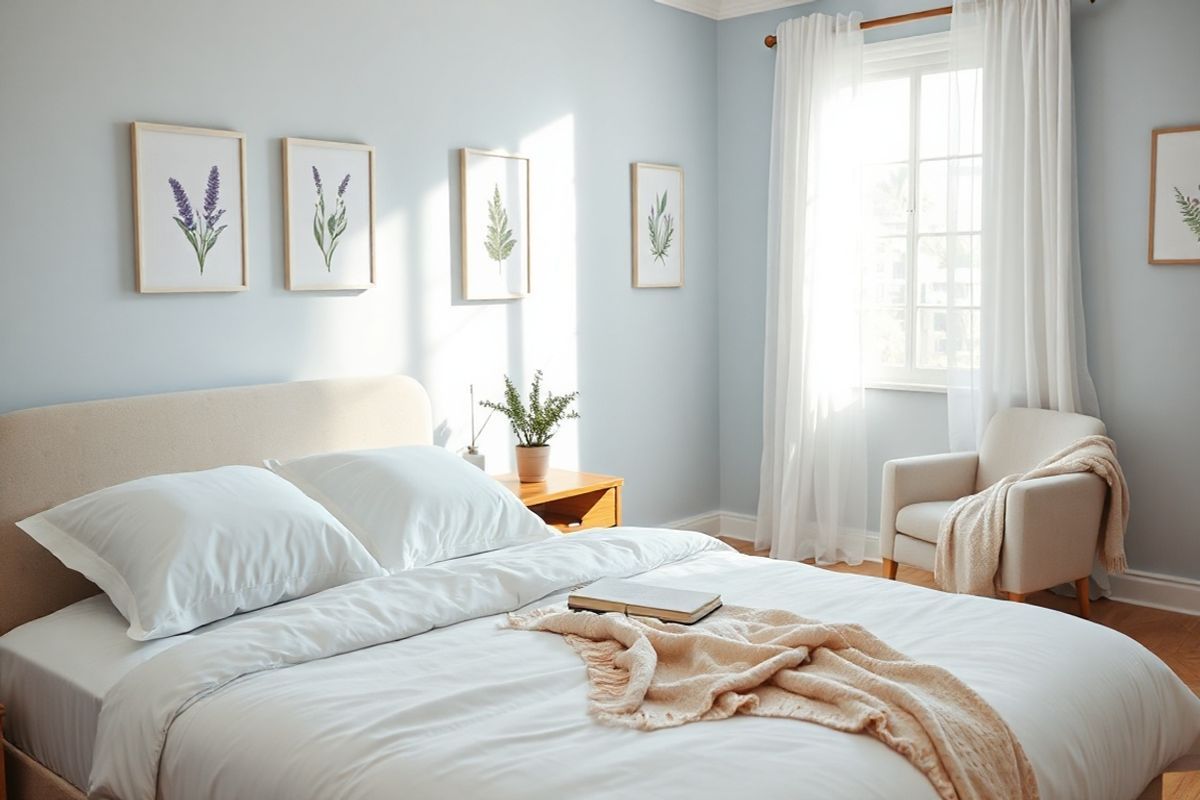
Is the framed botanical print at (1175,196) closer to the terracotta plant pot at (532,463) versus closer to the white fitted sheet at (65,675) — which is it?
the terracotta plant pot at (532,463)

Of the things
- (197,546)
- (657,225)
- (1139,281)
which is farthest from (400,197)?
(1139,281)

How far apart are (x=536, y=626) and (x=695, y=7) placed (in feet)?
11.9

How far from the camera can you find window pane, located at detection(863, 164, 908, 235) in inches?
192

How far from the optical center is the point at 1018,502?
3.75 m

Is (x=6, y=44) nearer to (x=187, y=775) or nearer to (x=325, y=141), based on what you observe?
(x=325, y=141)

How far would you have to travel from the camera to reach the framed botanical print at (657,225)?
4.91 m

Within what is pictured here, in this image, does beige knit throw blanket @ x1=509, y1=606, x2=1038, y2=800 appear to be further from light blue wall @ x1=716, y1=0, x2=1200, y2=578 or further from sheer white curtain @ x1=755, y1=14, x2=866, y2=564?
sheer white curtain @ x1=755, y1=14, x2=866, y2=564

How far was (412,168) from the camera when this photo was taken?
3924 mm

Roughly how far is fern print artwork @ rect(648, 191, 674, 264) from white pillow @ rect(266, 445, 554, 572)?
2.04 m

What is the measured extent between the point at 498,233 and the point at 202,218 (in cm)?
123

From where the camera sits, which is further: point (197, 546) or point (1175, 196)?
point (1175, 196)

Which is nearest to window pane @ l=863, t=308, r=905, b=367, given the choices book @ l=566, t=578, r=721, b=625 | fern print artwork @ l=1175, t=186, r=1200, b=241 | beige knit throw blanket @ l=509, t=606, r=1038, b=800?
fern print artwork @ l=1175, t=186, r=1200, b=241

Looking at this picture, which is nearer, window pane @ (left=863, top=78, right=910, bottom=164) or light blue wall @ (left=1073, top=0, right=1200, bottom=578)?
light blue wall @ (left=1073, top=0, right=1200, bottom=578)

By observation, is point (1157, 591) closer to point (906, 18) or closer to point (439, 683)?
point (906, 18)
